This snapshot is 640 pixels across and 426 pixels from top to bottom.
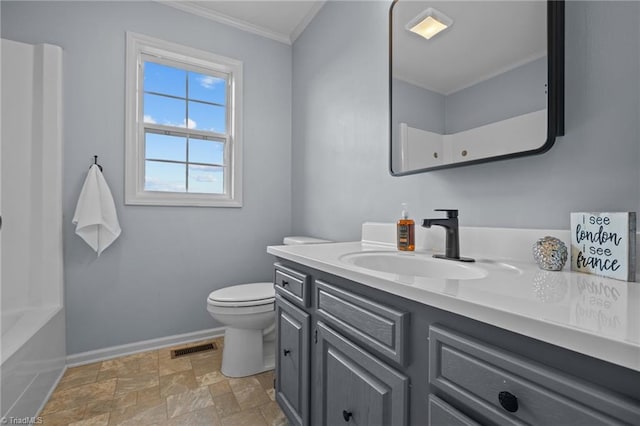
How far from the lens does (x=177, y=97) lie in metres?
2.33

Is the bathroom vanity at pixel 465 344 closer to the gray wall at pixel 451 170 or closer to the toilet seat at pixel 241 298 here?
the gray wall at pixel 451 170

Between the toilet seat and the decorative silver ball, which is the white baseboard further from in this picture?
the decorative silver ball

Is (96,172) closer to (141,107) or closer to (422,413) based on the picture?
(141,107)

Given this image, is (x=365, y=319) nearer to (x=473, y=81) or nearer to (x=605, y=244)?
(x=605, y=244)

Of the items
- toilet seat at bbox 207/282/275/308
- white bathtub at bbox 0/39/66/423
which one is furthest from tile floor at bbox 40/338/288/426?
toilet seat at bbox 207/282/275/308

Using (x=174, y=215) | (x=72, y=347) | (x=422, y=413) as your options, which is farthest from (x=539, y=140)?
(x=72, y=347)

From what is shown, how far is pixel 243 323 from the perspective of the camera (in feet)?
5.71

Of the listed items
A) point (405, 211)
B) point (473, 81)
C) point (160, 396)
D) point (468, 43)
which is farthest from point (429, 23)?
point (160, 396)

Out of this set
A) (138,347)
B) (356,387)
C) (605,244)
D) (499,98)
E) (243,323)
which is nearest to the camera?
(605,244)

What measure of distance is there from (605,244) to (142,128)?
260 centimetres

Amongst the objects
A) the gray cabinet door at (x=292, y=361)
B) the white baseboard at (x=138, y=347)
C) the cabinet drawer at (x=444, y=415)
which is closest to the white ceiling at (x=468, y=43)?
the cabinet drawer at (x=444, y=415)

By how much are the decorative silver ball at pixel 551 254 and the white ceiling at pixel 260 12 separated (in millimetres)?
2201

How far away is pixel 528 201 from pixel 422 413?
743mm

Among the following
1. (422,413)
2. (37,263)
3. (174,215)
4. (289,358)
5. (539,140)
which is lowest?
(289,358)
